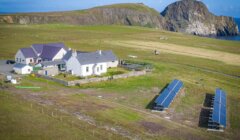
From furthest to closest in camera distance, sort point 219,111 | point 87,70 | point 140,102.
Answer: point 87,70 < point 140,102 < point 219,111

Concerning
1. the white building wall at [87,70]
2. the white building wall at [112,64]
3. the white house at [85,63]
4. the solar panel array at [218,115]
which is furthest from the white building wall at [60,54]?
the solar panel array at [218,115]

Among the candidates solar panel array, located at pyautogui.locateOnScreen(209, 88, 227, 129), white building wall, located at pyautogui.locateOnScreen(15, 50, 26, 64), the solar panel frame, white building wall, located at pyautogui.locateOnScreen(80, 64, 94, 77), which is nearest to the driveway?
white building wall, located at pyautogui.locateOnScreen(15, 50, 26, 64)

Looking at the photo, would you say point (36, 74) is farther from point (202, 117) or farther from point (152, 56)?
point (152, 56)

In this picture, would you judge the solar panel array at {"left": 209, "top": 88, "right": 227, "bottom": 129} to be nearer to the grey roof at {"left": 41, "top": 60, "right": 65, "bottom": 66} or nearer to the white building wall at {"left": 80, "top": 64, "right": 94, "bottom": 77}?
the white building wall at {"left": 80, "top": 64, "right": 94, "bottom": 77}

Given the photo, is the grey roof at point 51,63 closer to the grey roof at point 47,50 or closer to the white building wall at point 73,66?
the white building wall at point 73,66

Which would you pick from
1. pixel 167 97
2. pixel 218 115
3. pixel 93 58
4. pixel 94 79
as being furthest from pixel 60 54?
pixel 218 115

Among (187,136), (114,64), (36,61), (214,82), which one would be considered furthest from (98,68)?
(187,136)

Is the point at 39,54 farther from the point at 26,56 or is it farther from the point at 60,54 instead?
the point at 60,54
